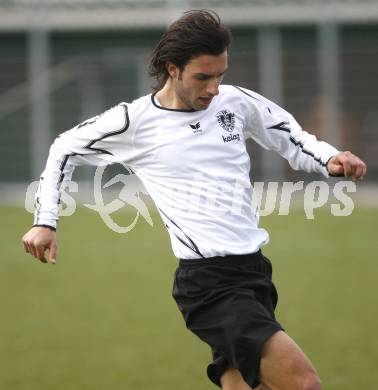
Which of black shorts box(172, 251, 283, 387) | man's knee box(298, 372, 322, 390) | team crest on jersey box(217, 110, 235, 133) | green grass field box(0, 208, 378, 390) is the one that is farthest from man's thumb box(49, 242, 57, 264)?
green grass field box(0, 208, 378, 390)

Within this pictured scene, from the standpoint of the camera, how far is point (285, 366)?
434cm

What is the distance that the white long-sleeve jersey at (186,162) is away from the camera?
4.68m

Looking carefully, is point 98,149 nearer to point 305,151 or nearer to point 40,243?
point 40,243

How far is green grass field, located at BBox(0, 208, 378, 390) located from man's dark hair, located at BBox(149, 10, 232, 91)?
2485mm

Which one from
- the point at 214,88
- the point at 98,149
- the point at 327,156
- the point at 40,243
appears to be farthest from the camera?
the point at 98,149

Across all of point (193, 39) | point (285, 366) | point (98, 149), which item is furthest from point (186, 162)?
point (285, 366)

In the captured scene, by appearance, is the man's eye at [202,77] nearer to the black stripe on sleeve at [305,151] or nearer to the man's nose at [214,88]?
the man's nose at [214,88]

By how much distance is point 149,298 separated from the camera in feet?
33.4

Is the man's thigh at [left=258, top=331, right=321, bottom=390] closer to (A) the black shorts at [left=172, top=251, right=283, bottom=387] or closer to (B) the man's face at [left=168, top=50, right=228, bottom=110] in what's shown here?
(A) the black shorts at [left=172, top=251, right=283, bottom=387]

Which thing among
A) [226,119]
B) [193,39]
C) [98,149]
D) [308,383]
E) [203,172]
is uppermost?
Result: [193,39]

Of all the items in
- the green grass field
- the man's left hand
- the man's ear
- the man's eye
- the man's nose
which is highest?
the man's ear

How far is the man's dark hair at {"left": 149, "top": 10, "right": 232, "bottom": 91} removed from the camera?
15.3 ft

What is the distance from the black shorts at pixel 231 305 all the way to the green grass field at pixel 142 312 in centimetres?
193

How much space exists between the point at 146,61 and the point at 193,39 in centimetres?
1684
